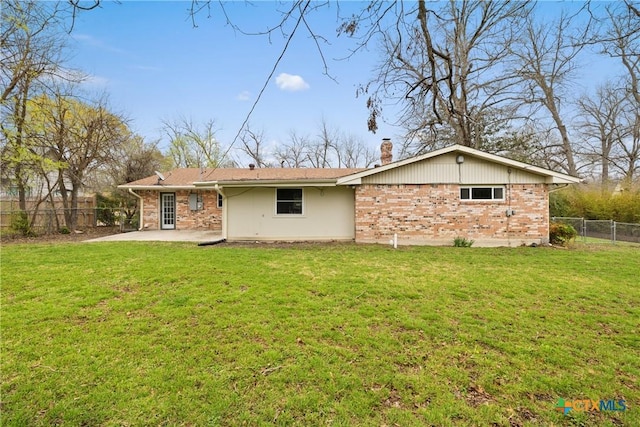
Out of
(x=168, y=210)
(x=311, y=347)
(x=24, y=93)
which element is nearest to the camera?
(x=311, y=347)

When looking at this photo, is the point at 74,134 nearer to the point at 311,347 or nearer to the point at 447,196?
the point at 311,347

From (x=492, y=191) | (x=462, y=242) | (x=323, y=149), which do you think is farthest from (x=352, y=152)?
(x=462, y=242)

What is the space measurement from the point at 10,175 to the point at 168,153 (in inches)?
636

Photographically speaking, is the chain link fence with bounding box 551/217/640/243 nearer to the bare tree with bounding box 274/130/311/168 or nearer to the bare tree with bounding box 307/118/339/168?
the bare tree with bounding box 307/118/339/168

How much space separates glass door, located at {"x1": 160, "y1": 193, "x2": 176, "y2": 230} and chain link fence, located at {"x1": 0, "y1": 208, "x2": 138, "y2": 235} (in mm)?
2105

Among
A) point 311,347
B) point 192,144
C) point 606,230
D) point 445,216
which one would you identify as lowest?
point 311,347

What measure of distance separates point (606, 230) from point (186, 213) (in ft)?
65.8

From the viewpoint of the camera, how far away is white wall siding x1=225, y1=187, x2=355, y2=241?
37.6ft

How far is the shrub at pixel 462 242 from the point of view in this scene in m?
10.3

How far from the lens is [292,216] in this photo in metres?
11.5

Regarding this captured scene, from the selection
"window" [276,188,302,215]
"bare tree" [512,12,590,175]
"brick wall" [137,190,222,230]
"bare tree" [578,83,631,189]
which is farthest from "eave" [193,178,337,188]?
"bare tree" [578,83,631,189]

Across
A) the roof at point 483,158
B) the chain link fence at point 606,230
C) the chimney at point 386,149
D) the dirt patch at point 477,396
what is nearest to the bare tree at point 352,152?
the chimney at point 386,149

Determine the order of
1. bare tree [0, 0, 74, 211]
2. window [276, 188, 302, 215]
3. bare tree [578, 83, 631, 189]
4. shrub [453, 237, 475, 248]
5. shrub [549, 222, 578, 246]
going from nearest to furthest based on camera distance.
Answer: shrub [453, 237, 475, 248] < shrub [549, 222, 578, 246] < bare tree [0, 0, 74, 211] < window [276, 188, 302, 215] < bare tree [578, 83, 631, 189]

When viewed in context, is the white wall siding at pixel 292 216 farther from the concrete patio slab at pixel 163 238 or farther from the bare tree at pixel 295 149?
the bare tree at pixel 295 149
